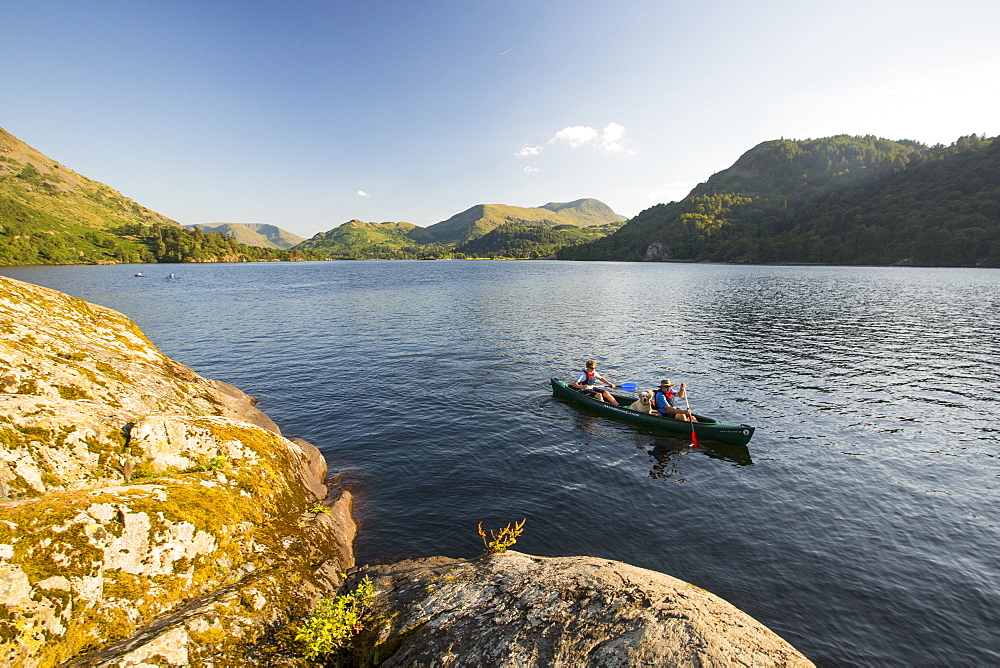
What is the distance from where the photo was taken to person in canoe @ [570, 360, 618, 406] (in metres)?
24.1

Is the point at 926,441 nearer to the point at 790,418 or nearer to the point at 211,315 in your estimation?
the point at 790,418

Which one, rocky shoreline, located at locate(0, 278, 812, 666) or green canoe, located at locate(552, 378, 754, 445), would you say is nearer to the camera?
rocky shoreline, located at locate(0, 278, 812, 666)

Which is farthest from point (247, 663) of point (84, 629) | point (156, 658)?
point (84, 629)

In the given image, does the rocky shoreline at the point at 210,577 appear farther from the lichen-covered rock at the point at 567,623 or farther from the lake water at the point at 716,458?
the lake water at the point at 716,458

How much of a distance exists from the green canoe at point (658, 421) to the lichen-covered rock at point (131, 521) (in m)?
15.0

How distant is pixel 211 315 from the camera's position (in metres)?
54.2

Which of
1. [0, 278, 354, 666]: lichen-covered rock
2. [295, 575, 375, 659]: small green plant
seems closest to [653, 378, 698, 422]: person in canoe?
[0, 278, 354, 666]: lichen-covered rock

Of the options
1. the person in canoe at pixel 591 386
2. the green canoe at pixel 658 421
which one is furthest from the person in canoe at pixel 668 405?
the person in canoe at pixel 591 386

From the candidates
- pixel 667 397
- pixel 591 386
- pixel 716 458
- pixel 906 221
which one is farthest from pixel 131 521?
pixel 906 221

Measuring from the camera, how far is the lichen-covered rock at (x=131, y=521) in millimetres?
5648

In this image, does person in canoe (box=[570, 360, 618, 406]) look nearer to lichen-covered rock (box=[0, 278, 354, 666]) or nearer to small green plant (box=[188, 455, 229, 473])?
lichen-covered rock (box=[0, 278, 354, 666])

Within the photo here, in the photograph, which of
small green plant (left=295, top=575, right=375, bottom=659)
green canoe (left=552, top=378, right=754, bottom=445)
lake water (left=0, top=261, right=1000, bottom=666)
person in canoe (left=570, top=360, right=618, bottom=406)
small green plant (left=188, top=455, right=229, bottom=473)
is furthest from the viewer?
person in canoe (left=570, top=360, right=618, bottom=406)

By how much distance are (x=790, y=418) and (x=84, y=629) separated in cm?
2777

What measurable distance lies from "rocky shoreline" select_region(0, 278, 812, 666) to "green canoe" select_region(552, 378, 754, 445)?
13836mm
